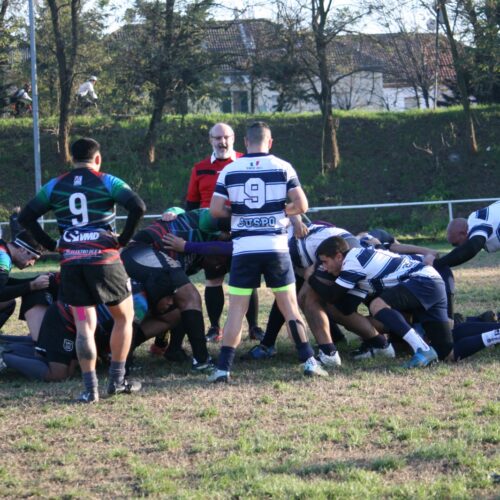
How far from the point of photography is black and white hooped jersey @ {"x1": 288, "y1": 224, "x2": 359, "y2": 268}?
780 centimetres

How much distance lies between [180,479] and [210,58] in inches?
906

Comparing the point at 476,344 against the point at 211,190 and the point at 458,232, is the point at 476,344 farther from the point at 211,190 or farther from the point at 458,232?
the point at 211,190

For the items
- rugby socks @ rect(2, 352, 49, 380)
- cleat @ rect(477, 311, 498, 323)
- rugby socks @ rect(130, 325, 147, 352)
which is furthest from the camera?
cleat @ rect(477, 311, 498, 323)

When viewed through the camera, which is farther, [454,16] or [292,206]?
[454,16]

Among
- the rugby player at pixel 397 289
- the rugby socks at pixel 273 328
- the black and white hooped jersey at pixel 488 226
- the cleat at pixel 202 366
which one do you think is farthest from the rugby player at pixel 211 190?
the black and white hooped jersey at pixel 488 226

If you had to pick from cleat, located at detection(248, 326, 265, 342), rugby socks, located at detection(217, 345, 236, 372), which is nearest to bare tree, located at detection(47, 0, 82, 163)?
cleat, located at detection(248, 326, 265, 342)

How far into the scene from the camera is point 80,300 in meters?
6.28

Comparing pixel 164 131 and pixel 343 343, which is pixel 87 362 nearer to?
pixel 343 343

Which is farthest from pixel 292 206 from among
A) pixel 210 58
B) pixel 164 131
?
pixel 164 131

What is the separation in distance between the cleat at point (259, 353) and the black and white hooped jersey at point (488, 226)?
1928mm

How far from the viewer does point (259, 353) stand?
25.5 feet

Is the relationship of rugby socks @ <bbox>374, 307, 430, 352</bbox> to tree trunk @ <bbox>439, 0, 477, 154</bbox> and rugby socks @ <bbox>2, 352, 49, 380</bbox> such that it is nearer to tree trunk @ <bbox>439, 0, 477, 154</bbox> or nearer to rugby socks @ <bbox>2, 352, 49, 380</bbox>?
rugby socks @ <bbox>2, 352, 49, 380</bbox>

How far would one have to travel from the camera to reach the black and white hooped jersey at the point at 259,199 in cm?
680

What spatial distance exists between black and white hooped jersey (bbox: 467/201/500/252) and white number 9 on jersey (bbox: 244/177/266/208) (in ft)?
6.62
